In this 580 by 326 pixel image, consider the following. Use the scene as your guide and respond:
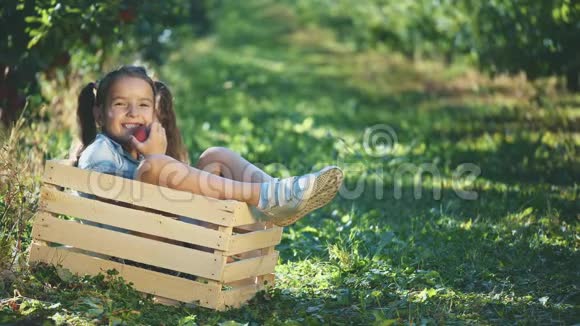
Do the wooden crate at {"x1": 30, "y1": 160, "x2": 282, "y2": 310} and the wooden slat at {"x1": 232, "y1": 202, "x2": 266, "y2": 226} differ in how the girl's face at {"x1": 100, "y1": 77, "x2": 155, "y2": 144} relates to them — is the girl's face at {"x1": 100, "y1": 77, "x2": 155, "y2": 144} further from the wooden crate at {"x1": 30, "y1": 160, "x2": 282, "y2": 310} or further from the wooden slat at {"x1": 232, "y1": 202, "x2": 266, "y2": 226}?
Answer: the wooden slat at {"x1": 232, "y1": 202, "x2": 266, "y2": 226}

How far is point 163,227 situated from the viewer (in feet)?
14.0

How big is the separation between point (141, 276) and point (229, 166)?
84 centimetres

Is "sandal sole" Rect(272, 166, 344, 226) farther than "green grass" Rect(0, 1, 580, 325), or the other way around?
"sandal sole" Rect(272, 166, 344, 226)

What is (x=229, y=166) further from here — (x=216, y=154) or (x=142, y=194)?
(x=142, y=194)

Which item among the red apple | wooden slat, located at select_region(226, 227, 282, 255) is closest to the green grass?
wooden slat, located at select_region(226, 227, 282, 255)

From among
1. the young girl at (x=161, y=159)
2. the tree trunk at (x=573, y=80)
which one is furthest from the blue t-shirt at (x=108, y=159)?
the tree trunk at (x=573, y=80)

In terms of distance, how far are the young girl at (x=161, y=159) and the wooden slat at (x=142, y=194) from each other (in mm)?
174

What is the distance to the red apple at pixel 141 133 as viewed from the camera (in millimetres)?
4822

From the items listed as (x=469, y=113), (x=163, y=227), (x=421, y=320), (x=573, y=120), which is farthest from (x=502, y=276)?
(x=469, y=113)

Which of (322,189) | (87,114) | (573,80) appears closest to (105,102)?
(87,114)

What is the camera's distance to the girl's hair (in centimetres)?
504

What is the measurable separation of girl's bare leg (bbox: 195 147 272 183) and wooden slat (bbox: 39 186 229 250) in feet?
2.03

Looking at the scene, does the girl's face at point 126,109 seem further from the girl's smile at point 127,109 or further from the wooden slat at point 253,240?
the wooden slat at point 253,240

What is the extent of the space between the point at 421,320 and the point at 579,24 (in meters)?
5.82
